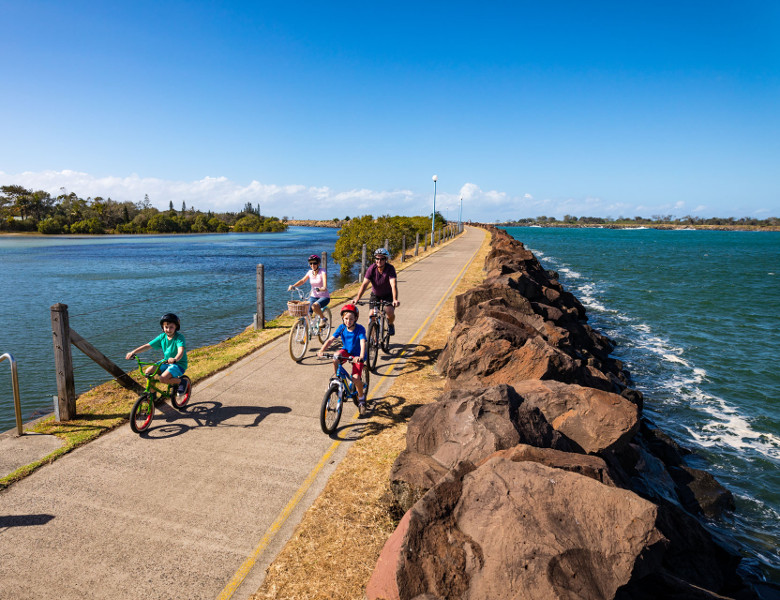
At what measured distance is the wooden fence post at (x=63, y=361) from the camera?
6812mm

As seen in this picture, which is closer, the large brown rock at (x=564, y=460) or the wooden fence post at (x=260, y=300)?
the large brown rock at (x=564, y=460)

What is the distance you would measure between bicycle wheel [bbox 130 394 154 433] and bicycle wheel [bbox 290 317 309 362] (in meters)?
3.33

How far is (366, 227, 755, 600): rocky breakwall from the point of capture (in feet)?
11.0

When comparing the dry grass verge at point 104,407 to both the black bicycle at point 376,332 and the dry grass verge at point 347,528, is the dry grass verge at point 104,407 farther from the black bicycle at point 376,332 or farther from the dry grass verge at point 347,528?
the dry grass verge at point 347,528

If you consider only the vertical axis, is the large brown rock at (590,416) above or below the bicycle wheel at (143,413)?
above

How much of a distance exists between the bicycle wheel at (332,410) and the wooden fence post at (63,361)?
12.2 ft

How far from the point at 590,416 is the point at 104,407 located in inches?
287

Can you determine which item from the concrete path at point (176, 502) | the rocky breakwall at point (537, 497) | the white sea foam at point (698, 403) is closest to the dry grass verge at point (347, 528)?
the concrete path at point (176, 502)

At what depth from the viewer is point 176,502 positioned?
5.26 m

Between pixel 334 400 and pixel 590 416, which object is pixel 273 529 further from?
pixel 590 416

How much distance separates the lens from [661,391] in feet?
44.6

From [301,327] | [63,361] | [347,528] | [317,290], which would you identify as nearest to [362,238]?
[317,290]

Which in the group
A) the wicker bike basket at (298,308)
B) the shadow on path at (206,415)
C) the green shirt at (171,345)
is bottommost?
the shadow on path at (206,415)

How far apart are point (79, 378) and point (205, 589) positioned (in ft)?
33.7
